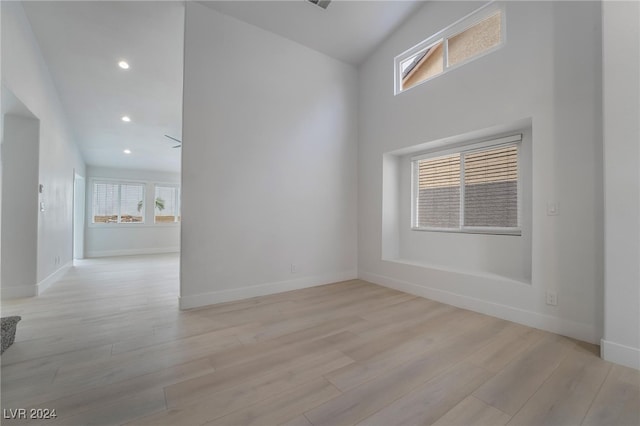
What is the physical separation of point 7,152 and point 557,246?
6.47 m

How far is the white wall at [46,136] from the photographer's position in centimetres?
287

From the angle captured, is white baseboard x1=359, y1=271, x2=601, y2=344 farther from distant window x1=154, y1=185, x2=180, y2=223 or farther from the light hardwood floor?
distant window x1=154, y1=185, x2=180, y2=223

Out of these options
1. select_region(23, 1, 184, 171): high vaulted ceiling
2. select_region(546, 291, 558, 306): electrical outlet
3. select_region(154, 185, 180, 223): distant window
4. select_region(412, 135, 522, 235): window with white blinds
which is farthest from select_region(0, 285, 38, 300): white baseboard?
select_region(546, 291, 558, 306): electrical outlet

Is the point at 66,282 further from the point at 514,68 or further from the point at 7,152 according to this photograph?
the point at 514,68

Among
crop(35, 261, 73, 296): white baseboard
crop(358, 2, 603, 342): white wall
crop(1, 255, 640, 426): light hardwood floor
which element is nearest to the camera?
crop(1, 255, 640, 426): light hardwood floor

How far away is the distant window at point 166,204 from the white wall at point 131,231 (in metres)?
0.16

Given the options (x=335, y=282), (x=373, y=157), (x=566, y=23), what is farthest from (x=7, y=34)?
(x=566, y=23)

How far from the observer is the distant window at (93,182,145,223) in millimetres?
7594

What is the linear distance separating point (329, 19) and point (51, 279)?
5850 millimetres

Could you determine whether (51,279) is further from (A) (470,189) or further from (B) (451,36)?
(B) (451,36)

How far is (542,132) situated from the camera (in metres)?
2.54

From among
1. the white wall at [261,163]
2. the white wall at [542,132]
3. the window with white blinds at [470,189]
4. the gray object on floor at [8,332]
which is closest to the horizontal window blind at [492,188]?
the window with white blinds at [470,189]

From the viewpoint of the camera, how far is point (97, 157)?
6938 millimetres

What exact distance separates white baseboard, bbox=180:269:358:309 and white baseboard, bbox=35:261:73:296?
2406 millimetres
